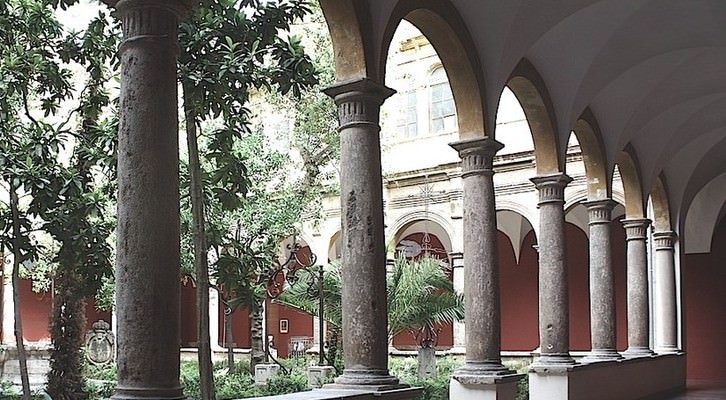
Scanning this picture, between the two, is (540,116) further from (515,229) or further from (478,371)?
(515,229)

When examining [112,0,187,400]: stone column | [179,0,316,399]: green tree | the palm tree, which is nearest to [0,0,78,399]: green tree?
[179,0,316,399]: green tree

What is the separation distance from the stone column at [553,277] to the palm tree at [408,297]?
280 cm

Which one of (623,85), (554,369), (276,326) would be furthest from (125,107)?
(276,326)

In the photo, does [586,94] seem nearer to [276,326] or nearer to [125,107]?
[125,107]

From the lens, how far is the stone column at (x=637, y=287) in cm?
1270

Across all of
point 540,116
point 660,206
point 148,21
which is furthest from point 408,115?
point 148,21

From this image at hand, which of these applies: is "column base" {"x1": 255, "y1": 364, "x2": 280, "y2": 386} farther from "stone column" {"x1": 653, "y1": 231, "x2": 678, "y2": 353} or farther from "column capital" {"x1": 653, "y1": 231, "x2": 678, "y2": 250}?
"column capital" {"x1": 653, "y1": 231, "x2": 678, "y2": 250}

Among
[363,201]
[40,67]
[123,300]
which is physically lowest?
[123,300]

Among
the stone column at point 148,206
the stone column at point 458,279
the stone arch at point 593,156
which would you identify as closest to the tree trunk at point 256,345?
the stone column at point 458,279

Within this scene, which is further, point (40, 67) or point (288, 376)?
point (288, 376)

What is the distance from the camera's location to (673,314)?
14.1m

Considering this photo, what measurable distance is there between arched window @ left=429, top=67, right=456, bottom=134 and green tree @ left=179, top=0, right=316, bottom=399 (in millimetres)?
11365

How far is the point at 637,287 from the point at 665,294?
174 centimetres

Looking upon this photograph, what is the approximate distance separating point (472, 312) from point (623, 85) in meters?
4.53
